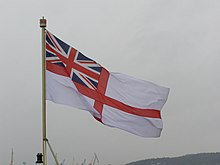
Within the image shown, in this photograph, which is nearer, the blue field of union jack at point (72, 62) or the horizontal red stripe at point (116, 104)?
the blue field of union jack at point (72, 62)

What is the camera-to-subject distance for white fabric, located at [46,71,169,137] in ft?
51.0

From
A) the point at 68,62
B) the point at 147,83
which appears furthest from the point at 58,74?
the point at 147,83

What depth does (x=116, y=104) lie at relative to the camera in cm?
1617

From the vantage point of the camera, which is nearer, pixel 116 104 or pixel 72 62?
pixel 72 62

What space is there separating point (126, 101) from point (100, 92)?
85cm

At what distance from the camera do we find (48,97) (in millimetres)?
15078

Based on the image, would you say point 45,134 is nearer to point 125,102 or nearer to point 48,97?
point 48,97

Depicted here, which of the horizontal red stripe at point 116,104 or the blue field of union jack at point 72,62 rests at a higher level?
the blue field of union jack at point 72,62

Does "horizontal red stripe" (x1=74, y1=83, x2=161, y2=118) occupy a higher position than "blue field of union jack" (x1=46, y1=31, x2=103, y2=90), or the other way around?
"blue field of union jack" (x1=46, y1=31, x2=103, y2=90)

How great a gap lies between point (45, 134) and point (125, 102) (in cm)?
308

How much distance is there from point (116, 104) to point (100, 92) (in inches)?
23.5

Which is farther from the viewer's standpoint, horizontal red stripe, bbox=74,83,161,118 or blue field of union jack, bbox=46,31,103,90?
horizontal red stripe, bbox=74,83,161,118

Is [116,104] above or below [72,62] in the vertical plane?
below

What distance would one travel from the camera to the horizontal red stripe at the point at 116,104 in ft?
51.6
